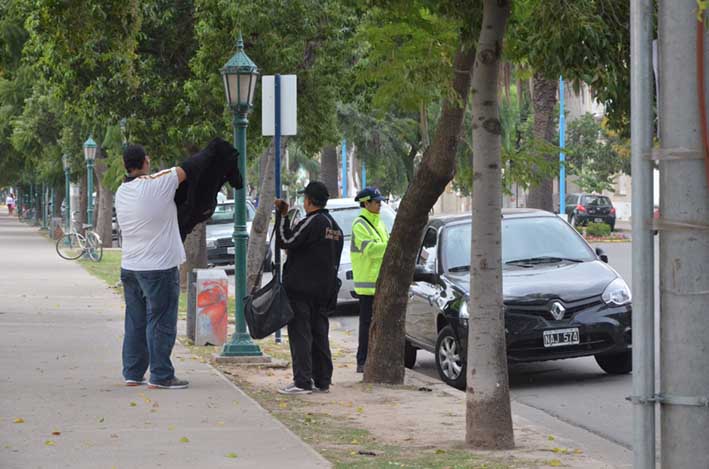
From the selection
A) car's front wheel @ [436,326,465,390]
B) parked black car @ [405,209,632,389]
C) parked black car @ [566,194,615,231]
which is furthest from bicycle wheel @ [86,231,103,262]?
car's front wheel @ [436,326,465,390]

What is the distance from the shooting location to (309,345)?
11.2 m

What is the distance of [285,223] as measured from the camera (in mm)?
11000

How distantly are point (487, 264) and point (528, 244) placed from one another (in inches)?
207

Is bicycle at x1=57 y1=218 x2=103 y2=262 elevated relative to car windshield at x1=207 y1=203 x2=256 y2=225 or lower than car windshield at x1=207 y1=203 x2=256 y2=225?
lower

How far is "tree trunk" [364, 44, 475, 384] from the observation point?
10.8 m

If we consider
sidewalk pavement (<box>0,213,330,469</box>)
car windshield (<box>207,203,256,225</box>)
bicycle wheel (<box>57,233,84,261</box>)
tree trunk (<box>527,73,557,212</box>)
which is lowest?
Result: sidewalk pavement (<box>0,213,330,469</box>)

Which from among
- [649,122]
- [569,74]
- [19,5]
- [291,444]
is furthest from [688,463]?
[19,5]

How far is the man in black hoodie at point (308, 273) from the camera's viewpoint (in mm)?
11016

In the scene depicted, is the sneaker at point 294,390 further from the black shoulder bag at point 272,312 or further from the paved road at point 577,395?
the paved road at point 577,395

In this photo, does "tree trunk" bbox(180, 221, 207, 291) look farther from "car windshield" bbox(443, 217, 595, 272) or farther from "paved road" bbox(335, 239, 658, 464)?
"car windshield" bbox(443, 217, 595, 272)

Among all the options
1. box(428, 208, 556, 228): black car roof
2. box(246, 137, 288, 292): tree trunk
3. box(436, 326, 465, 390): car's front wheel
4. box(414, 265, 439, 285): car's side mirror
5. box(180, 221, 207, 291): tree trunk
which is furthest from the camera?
box(180, 221, 207, 291): tree trunk

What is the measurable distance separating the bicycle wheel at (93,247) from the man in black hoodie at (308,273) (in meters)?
26.1

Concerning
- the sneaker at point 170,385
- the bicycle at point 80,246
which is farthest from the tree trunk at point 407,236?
the bicycle at point 80,246

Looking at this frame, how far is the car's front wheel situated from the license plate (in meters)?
0.78
